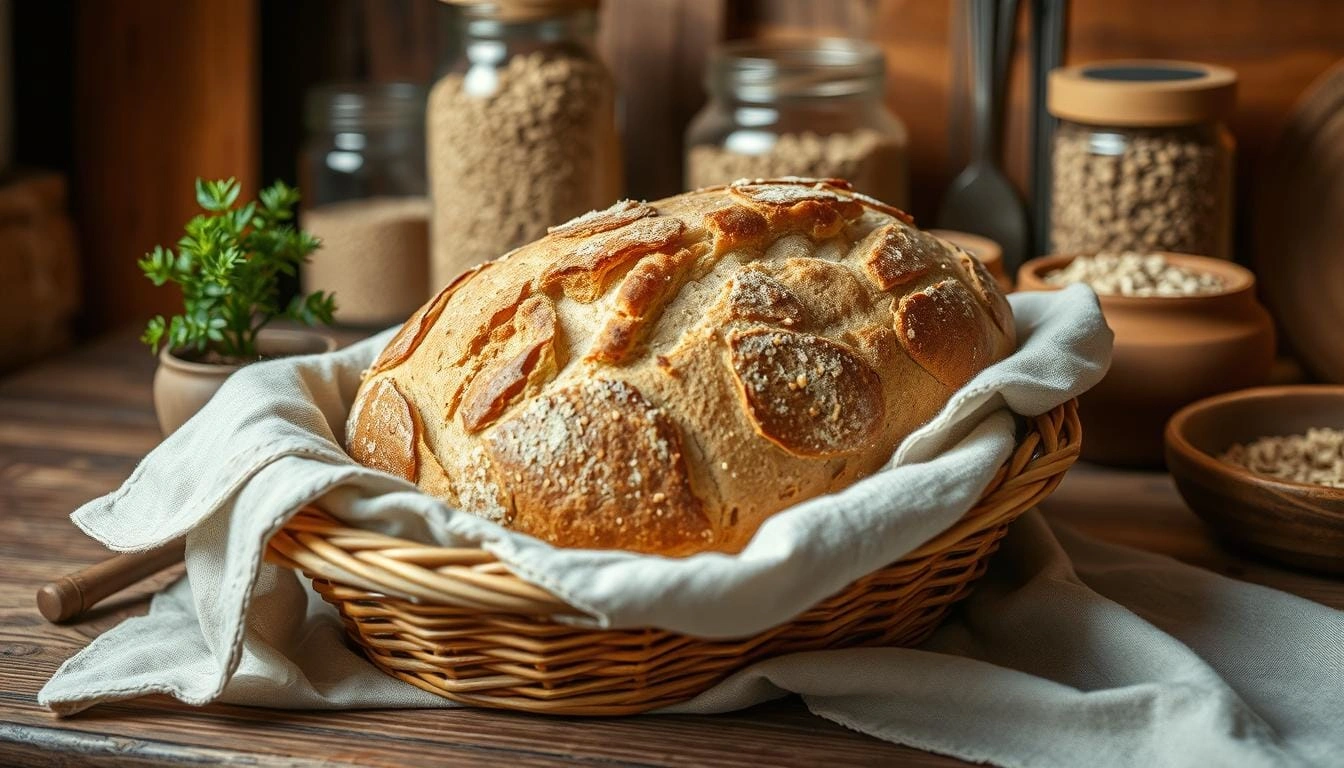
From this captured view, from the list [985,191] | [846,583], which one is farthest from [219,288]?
[985,191]

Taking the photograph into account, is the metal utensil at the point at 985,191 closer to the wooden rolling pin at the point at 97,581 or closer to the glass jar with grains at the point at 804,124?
the glass jar with grains at the point at 804,124

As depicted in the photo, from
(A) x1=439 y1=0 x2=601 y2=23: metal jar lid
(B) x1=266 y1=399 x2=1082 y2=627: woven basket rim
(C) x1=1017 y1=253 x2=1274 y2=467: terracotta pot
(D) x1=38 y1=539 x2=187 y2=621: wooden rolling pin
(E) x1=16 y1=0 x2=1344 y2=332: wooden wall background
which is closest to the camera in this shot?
(B) x1=266 y1=399 x2=1082 y2=627: woven basket rim

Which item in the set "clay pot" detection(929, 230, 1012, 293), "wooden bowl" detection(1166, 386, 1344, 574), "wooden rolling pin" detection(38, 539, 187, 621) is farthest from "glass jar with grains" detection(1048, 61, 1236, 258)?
"wooden rolling pin" detection(38, 539, 187, 621)

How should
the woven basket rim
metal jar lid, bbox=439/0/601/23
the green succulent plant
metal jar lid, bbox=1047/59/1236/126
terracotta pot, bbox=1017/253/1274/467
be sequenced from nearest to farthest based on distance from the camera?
the woven basket rim, the green succulent plant, terracotta pot, bbox=1017/253/1274/467, metal jar lid, bbox=1047/59/1236/126, metal jar lid, bbox=439/0/601/23

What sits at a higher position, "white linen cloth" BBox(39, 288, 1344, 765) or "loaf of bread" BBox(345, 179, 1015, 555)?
"loaf of bread" BBox(345, 179, 1015, 555)

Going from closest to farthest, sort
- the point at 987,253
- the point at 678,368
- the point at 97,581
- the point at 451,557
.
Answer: the point at 451,557 → the point at 678,368 → the point at 97,581 → the point at 987,253

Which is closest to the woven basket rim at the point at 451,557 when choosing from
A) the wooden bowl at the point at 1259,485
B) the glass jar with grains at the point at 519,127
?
the wooden bowl at the point at 1259,485

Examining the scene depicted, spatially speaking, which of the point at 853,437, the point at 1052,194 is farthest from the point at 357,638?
the point at 1052,194

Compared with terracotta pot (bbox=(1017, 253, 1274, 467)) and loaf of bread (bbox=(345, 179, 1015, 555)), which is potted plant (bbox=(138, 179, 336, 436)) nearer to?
loaf of bread (bbox=(345, 179, 1015, 555))

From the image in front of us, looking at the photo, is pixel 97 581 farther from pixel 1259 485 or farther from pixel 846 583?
pixel 1259 485
